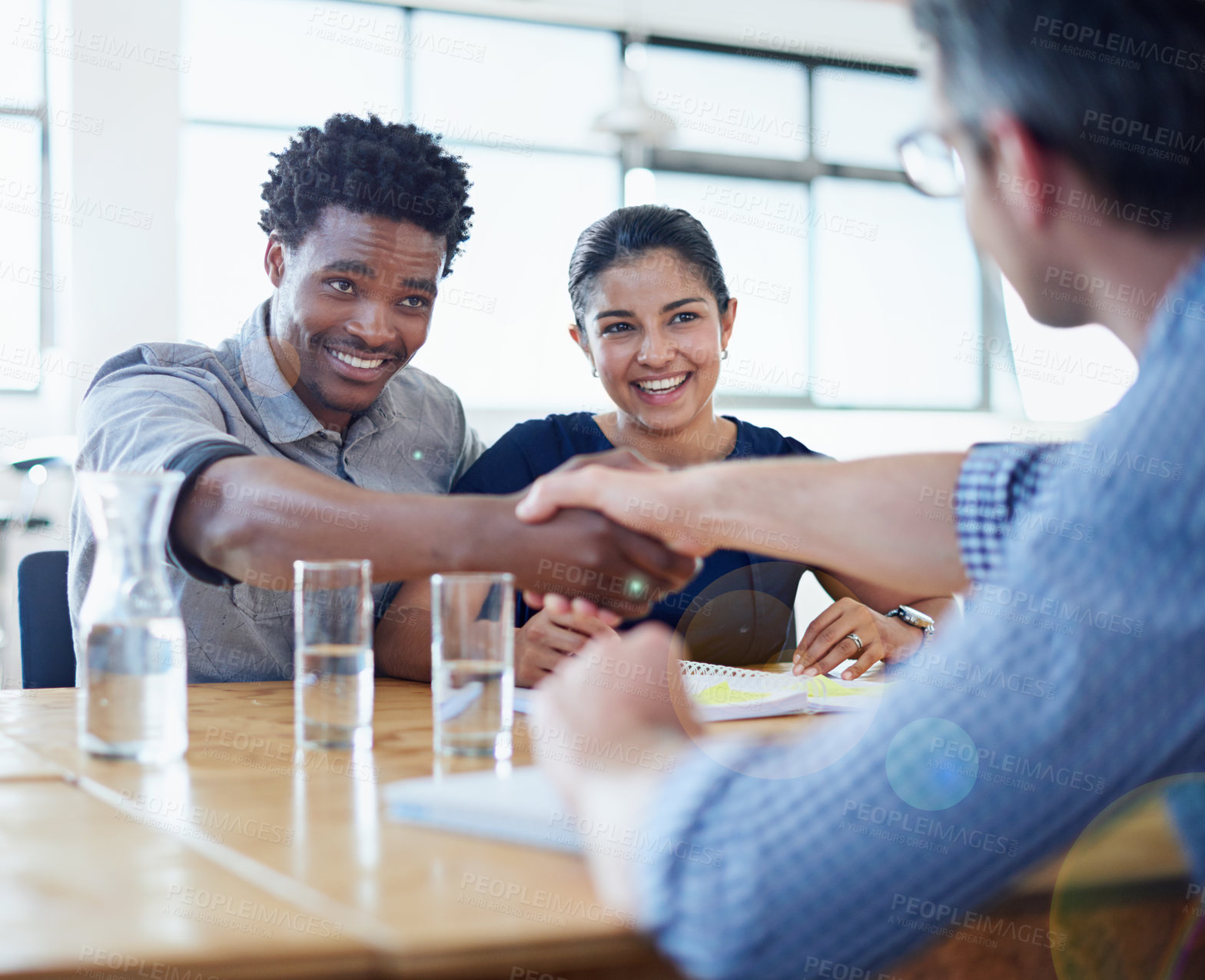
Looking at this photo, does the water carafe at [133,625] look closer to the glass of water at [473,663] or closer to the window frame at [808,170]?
the glass of water at [473,663]

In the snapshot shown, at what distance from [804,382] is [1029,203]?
5.67 metres

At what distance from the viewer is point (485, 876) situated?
66 cm

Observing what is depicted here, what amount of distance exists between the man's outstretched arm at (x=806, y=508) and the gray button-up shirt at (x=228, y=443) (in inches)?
12.3

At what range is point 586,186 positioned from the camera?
5797 mm

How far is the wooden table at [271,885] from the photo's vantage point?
0.55 meters

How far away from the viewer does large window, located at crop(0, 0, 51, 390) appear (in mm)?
4738

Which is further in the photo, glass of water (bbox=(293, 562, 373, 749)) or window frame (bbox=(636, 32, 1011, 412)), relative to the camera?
window frame (bbox=(636, 32, 1011, 412))

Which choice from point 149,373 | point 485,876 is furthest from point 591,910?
point 149,373

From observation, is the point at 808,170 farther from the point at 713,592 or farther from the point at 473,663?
the point at 473,663

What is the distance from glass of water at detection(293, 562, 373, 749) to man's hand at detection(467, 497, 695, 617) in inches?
12.9

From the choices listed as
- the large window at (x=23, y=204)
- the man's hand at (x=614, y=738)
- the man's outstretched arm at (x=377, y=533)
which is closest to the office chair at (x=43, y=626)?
the man's outstretched arm at (x=377, y=533)

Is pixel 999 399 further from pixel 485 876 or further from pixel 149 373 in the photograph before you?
pixel 485 876

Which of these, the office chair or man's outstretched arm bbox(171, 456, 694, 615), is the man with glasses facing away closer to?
man's outstretched arm bbox(171, 456, 694, 615)

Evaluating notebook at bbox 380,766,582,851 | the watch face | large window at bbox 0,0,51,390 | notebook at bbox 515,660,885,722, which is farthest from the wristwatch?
large window at bbox 0,0,51,390
